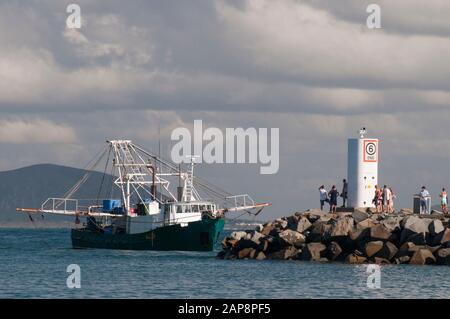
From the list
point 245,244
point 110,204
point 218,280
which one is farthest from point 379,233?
point 110,204

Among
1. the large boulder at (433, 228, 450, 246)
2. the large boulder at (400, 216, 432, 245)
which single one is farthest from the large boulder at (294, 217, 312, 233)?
the large boulder at (433, 228, 450, 246)

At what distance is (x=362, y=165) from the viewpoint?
71.7m

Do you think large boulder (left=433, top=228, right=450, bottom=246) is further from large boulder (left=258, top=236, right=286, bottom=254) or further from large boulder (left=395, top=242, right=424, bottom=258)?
large boulder (left=258, top=236, right=286, bottom=254)

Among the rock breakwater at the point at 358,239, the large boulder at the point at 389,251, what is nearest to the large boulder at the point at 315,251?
the rock breakwater at the point at 358,239

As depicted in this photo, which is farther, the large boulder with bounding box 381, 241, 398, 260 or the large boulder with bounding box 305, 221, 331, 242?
the large boulder with bounding box 305, 221, 331, 242

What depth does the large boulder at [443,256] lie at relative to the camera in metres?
62.2

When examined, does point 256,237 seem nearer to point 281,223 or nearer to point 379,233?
point 281,223

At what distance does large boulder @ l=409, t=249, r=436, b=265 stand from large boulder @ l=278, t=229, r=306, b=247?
27.6ft

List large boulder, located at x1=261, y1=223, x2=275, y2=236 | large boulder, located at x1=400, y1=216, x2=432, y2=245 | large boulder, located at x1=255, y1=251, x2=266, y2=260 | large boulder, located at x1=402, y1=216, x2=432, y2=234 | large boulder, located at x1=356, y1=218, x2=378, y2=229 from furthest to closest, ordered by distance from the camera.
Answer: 1. large boulder, located at x1=261, y1=223, x2=275, y2=236
2. large boulder, located at x1=255, y1=251, x2=266, y2=260
3. large boulder, located at x1=356, y1=218, x2=378, y2=229
4. large boulder, located at x1=402, y1=216, x2=432, y2=234
5. large boulder, located at x1=400, y1=216, x2=432, y2=245

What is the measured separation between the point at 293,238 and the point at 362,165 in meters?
6.61

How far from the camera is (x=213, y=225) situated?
89.8 m

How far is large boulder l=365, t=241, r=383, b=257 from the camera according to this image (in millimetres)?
64000
